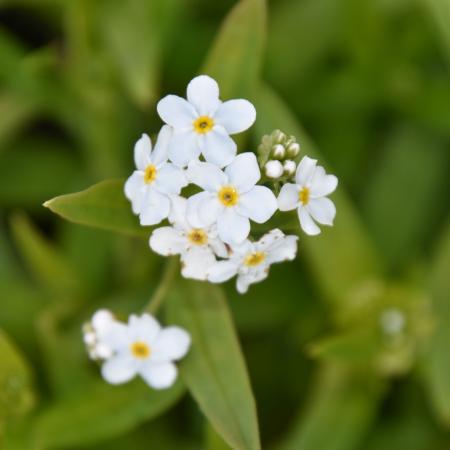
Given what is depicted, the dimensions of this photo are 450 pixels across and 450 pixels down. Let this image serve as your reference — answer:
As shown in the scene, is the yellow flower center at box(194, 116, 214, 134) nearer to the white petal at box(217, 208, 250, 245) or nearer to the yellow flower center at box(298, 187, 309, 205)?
the white petal at box(217, 208, 250, 245)

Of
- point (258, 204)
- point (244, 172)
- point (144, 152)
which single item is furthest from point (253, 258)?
point (144, 152)

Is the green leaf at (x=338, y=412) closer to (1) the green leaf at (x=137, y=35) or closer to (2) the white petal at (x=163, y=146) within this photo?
(1) the green leaf at (x=137, y=35)

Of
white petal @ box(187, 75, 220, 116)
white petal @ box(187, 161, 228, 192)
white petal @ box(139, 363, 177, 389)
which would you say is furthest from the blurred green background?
white petal @ box(187, 161, 228, 192)

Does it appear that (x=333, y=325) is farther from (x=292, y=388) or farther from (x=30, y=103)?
(x=30, y=103)

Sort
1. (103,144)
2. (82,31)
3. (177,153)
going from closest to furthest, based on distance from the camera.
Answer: (177,153), (82,31), (103,144)

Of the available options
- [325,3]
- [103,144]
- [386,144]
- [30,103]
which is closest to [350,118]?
[386,144]
